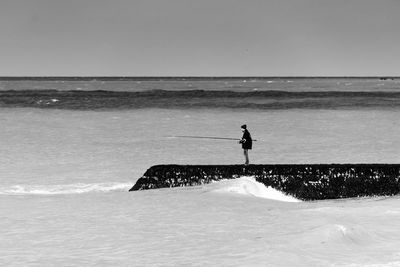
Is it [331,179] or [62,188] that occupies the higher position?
[331,179]

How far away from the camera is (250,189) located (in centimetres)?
1557

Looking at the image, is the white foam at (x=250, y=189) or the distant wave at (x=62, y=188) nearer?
the white foam at (x=250, y=189)

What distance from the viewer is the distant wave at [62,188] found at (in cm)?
1705

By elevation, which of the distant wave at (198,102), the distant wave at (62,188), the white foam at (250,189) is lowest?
the distant wave at (62,188)

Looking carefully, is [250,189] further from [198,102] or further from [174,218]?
[198,102]

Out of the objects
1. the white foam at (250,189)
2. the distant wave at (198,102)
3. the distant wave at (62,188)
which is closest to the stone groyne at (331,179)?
the white foam at (250,189)

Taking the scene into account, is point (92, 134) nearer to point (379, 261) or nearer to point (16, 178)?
point (16, 178)

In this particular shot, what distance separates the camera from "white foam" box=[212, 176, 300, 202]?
15.4 m

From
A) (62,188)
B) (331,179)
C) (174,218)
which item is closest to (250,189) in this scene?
(331,179)

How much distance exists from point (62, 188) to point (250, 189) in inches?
214

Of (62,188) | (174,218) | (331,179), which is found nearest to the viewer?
(174,218)

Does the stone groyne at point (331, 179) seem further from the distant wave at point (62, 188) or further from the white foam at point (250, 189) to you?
the distant wave at point (62, 188)

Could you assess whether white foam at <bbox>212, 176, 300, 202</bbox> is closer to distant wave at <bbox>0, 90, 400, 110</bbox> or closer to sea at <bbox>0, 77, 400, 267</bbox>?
sea at <bbox>0, 77, 400, 267</bbox>

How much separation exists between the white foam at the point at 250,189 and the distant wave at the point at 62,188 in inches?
125
